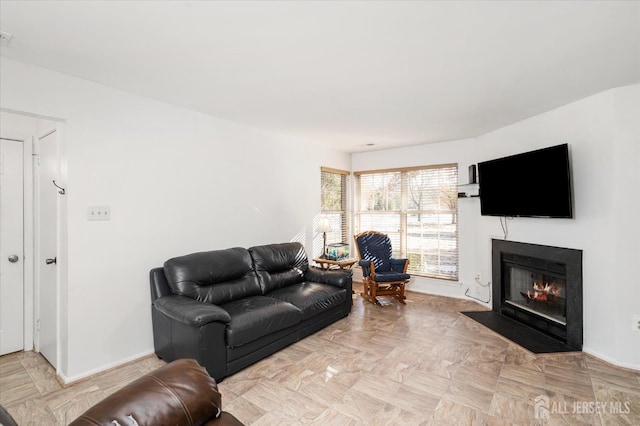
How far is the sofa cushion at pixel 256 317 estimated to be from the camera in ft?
8.60

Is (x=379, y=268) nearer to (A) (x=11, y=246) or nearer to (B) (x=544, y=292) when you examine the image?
(B) (x=544, y=292)

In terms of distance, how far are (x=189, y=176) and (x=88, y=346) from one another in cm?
178

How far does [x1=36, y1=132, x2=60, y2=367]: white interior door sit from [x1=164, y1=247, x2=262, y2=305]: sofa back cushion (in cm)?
95

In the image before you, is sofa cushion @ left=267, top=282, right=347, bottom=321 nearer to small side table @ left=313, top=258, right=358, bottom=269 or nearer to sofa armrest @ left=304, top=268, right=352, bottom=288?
sofa armrest @ left=304, top=268, right=352, bottom=288

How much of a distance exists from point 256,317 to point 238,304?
43cm

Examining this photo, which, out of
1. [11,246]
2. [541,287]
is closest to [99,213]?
[11,246]

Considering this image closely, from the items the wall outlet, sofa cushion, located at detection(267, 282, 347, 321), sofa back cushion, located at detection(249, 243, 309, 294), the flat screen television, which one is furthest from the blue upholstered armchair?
the wall outlet

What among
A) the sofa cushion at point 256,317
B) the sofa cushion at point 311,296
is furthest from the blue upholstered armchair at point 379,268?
the sofa cushion at point 256,317

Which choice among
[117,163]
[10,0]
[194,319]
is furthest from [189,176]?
[10,0]

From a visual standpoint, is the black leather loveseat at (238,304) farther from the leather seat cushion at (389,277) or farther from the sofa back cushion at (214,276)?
the leather seat cushion at (389,277)

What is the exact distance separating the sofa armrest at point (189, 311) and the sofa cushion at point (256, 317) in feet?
0.43

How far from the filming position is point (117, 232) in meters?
2.82

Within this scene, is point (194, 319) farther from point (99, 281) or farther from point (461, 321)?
point (461, 321)

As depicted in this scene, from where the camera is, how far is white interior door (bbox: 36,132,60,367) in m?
2.76
